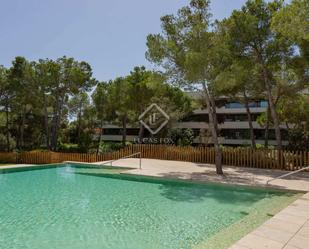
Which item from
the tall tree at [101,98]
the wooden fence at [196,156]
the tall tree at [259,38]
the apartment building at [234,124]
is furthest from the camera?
the apartment building at [234,124]

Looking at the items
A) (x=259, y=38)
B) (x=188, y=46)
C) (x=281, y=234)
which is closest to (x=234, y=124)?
(x=259, y=38)

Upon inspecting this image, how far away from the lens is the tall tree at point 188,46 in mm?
12531

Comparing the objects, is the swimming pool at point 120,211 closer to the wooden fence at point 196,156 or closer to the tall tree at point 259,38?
the wooden fence at point 196,156

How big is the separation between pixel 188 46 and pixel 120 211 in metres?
7.91

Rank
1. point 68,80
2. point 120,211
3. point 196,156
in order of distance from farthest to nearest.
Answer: point 68,80 → point 196,156 → point 120,211

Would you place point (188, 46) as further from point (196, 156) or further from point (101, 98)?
point (101, 98)

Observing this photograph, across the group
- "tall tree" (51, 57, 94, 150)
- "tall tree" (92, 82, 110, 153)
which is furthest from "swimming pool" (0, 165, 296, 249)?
"tall tree" (92, 82, 110, 153)

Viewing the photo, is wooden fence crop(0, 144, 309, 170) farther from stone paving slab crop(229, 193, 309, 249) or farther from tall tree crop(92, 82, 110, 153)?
tall tree crop(92, 82, 110, 153)

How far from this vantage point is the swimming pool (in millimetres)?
5820

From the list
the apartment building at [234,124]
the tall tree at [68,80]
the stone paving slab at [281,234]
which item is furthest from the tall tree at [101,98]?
the stone paving slab at [281,234]

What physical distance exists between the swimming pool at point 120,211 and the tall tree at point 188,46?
388 cm

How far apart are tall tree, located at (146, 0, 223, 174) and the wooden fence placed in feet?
Answer: 10.8

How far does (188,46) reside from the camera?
42.0 feet

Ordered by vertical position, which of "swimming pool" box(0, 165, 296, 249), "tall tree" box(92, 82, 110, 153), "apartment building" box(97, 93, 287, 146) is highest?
"tall tree" box(92, 82, 110, 153)
